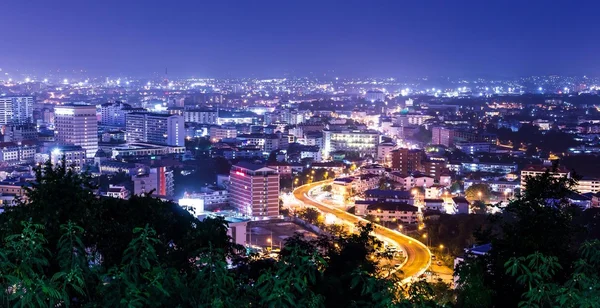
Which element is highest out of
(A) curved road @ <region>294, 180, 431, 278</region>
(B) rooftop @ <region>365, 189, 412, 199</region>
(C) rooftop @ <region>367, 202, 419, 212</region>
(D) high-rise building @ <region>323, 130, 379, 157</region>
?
(D) high-rise building @ <region>323, 130, 379, 157</region>

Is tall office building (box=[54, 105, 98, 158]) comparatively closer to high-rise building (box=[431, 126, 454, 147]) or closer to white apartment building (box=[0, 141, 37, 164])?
white apartment building (box=[0, 141, 37, 164])

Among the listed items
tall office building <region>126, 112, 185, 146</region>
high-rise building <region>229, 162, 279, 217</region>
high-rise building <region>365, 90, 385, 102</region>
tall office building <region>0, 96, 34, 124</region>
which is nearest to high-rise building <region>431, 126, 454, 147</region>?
tall office building <region>126, 112, 185, 146</region>

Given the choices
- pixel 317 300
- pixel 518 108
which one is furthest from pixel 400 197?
pixel 518 108

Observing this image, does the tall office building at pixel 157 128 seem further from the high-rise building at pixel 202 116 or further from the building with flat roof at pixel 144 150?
the high-rise building at pixel 202 116

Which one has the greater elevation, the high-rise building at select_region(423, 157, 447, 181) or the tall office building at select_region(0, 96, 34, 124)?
the tall office building at select_region(0, 96, 34, 124)

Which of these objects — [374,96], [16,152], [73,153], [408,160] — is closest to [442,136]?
[408,160]

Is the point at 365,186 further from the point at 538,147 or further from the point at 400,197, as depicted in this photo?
the point at 538,147

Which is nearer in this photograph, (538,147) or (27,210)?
(27,210)
